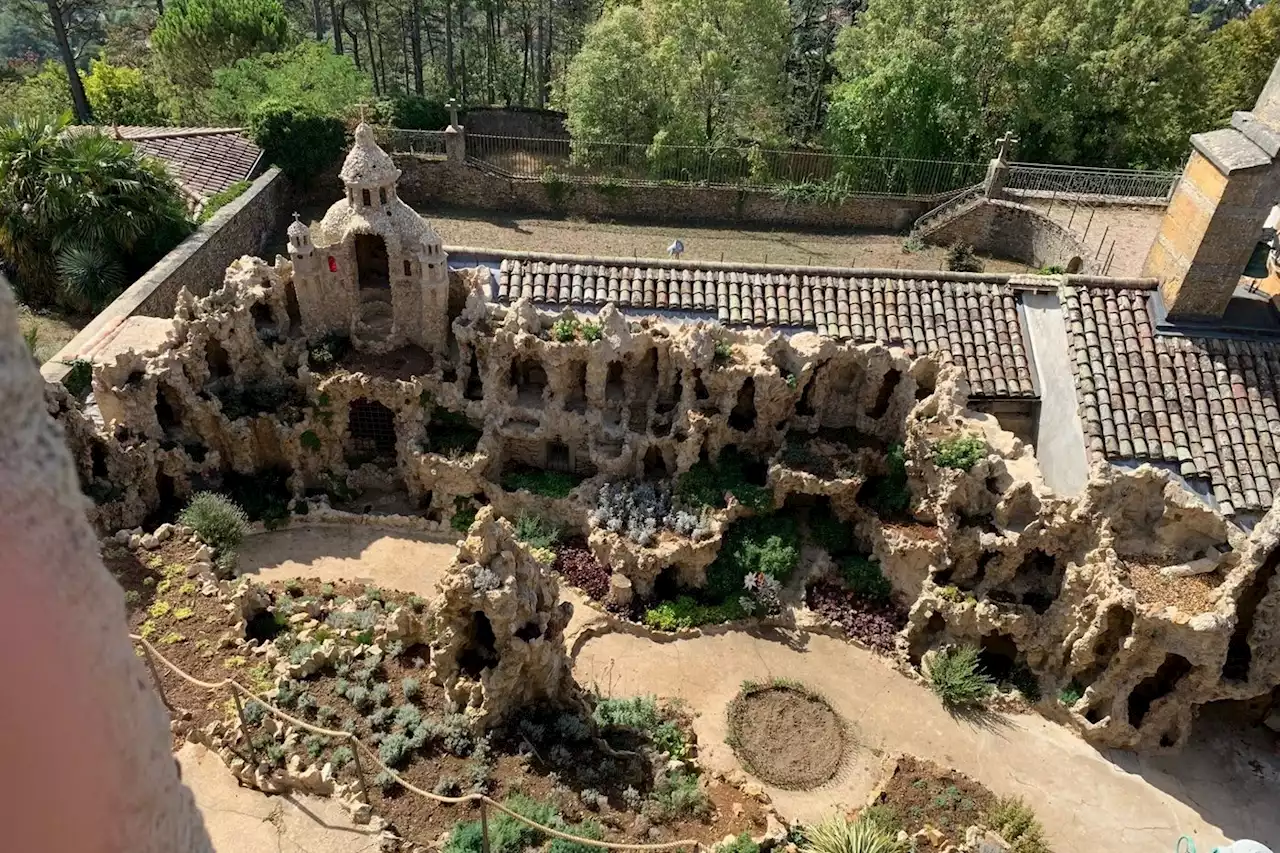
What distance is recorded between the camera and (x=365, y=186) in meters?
23.2

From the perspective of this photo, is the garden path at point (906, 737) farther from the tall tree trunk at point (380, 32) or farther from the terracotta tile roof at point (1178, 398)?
the tall tree trunk at point (380, 32)

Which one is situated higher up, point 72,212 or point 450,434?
point 72,212

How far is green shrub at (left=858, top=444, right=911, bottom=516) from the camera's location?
75.2 ft

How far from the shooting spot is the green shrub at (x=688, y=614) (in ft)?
71.9

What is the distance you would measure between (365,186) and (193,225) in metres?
14.1

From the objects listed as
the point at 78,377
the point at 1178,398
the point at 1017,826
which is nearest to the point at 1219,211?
A: the point at 1178,398

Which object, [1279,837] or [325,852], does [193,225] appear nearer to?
[325,852]

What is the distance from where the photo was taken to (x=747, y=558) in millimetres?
22656

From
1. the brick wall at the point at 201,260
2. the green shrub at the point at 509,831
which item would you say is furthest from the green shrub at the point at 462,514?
the brick wall at the point at 201,260

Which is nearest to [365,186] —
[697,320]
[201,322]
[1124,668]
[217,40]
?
[201,322]

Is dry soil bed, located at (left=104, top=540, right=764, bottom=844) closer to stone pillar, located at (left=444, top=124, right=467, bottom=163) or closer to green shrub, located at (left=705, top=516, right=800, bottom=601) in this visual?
green shrub, located at (left=705, top=516, right=800, bottom=601)

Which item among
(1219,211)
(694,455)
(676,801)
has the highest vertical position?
(1219,211)

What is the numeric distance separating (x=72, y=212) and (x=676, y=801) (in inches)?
1072

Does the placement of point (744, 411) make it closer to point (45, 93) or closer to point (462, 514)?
point (462, 514)
